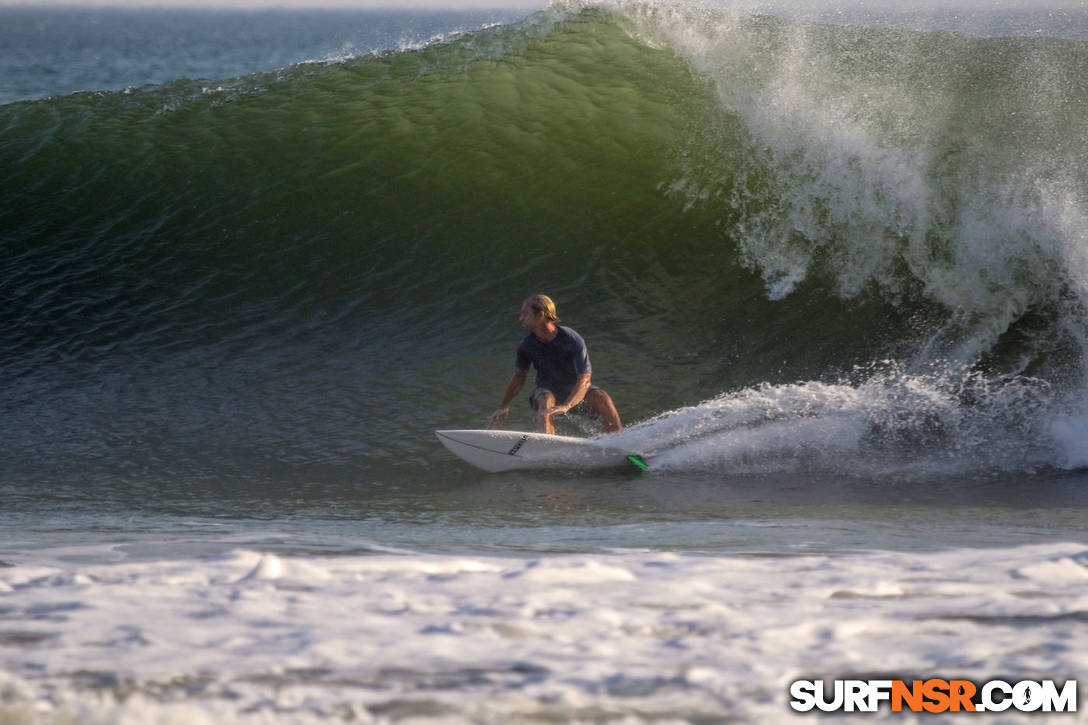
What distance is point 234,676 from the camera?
262 cm

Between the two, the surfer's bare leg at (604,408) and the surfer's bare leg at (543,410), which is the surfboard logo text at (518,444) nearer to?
the surfer's bare leg at (543,410)

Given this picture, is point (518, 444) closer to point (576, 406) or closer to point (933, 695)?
point (576, 406)

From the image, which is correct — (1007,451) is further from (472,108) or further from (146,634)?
(472,108)

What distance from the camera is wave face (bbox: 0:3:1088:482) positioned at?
282 inches

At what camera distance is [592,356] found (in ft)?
27.7

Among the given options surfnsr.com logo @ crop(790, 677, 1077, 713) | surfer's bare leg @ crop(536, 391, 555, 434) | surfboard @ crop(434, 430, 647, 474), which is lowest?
surfnsr.com logo @ crop(790, 677, 1077, 713)

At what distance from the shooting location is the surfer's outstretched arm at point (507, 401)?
22.7 feet

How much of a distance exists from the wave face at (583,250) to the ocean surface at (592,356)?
4cm

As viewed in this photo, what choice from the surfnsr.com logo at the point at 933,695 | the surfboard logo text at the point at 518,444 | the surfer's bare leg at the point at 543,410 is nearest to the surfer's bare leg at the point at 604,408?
the surfer's bare leg at the point at 543,410

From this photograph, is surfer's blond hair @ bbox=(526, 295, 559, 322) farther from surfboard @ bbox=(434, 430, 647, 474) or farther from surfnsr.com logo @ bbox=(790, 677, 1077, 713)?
surfnsr.com logo @ bbox=(790, 677, 1077, 713)

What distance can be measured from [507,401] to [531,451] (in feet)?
2.08

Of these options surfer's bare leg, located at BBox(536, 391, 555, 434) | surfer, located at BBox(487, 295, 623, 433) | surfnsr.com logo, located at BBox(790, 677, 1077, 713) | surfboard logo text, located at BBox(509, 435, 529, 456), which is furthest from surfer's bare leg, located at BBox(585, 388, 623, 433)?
surfnsr.com logo, located at BBox(790, 677, 1077, 713)

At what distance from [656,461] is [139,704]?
4.54 m

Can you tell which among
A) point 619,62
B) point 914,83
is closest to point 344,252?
point 619,62
